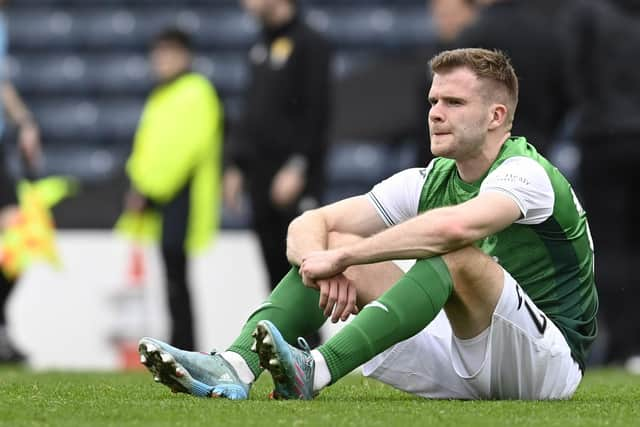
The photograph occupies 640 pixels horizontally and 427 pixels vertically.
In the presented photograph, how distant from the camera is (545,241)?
399 centimetres

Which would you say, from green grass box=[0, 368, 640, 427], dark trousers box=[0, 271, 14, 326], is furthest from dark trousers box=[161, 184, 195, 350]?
green grass box=[0, 368, 640, 427]

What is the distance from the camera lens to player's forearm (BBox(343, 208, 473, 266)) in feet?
12.1

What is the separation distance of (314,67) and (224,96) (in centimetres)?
481

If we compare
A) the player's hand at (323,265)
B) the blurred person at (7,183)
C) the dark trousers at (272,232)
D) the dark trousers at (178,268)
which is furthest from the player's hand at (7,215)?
the player's hand at (323,265)

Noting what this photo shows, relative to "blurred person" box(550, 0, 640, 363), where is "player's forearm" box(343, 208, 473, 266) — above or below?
above

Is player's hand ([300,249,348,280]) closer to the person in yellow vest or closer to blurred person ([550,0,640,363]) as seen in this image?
blurred person ([550,0,640,363])

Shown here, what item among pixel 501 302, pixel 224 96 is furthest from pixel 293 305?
pixel 224 96

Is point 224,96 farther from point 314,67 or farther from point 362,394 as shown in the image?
point 362,394

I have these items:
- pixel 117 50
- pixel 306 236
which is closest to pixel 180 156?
pixel 117 50

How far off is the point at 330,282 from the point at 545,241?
1.97 feet

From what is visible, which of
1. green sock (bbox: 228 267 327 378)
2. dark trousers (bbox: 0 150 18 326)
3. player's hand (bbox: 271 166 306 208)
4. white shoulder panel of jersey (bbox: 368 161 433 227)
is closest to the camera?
green sock (bbox: 228 267 327 378)

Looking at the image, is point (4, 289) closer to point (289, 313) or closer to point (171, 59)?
point (171, 59)

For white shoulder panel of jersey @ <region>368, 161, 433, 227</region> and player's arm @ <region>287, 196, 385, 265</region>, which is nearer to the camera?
player's arm @ <region>287, 196, 385, 265</region>

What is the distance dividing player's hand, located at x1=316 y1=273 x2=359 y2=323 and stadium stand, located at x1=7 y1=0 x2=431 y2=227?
8152 mm
